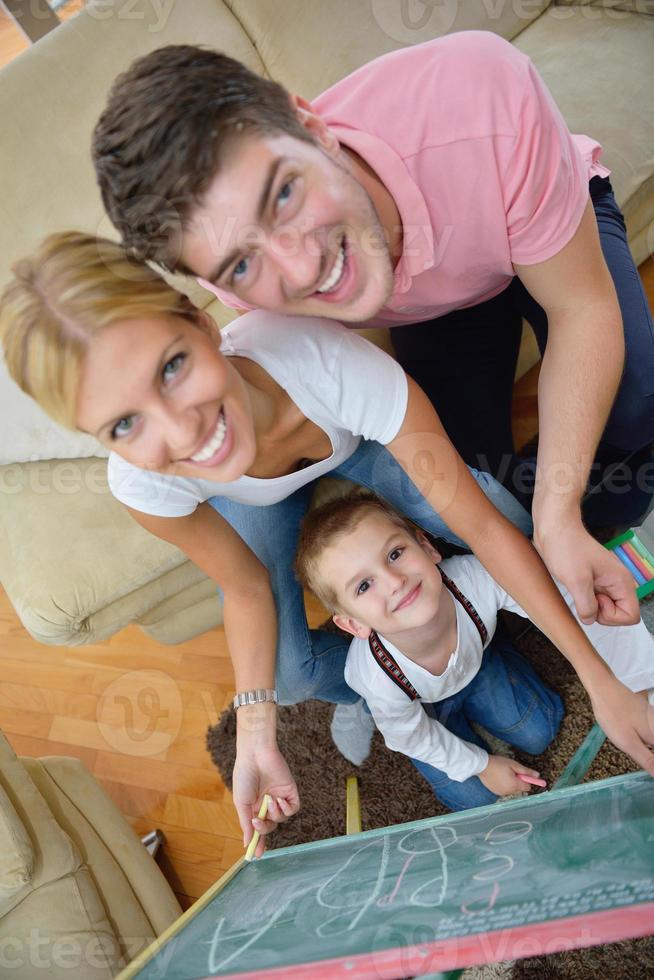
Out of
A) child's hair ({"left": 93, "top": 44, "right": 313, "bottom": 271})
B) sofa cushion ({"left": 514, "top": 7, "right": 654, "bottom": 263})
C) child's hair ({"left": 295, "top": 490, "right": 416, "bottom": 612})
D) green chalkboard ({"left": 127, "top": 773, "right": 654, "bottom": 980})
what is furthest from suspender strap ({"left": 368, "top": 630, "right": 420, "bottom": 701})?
sofa cushion ({"left": 514, "top": 7, "right": 654, "bottom": 263})

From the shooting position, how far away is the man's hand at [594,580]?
951 millimetres

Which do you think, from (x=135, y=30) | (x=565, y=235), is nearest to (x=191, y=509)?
(x=565, y=235)

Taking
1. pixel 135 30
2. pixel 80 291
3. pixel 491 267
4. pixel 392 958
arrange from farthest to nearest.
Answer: pixel 135 30, pixel 491 267, pixel 80 291, pixel 392 958

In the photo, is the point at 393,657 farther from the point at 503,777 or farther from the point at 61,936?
the point at 61,936

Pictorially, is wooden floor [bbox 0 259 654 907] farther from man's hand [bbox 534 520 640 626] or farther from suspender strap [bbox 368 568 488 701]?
man's hand [bbox 534 520 640 626]

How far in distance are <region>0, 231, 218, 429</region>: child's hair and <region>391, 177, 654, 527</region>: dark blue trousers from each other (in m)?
0.63

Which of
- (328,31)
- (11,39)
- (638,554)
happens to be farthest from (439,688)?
(11,39)

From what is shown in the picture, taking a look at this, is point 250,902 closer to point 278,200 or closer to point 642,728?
point 642,728

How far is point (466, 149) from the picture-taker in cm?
99

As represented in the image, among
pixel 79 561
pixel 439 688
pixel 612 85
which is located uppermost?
pixel 612 85

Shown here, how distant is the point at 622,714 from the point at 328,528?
50cm

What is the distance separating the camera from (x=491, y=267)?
1.11 m

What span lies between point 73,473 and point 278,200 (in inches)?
35.2

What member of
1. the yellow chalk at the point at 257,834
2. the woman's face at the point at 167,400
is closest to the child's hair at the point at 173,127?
the woman's face at the point at 167,400
